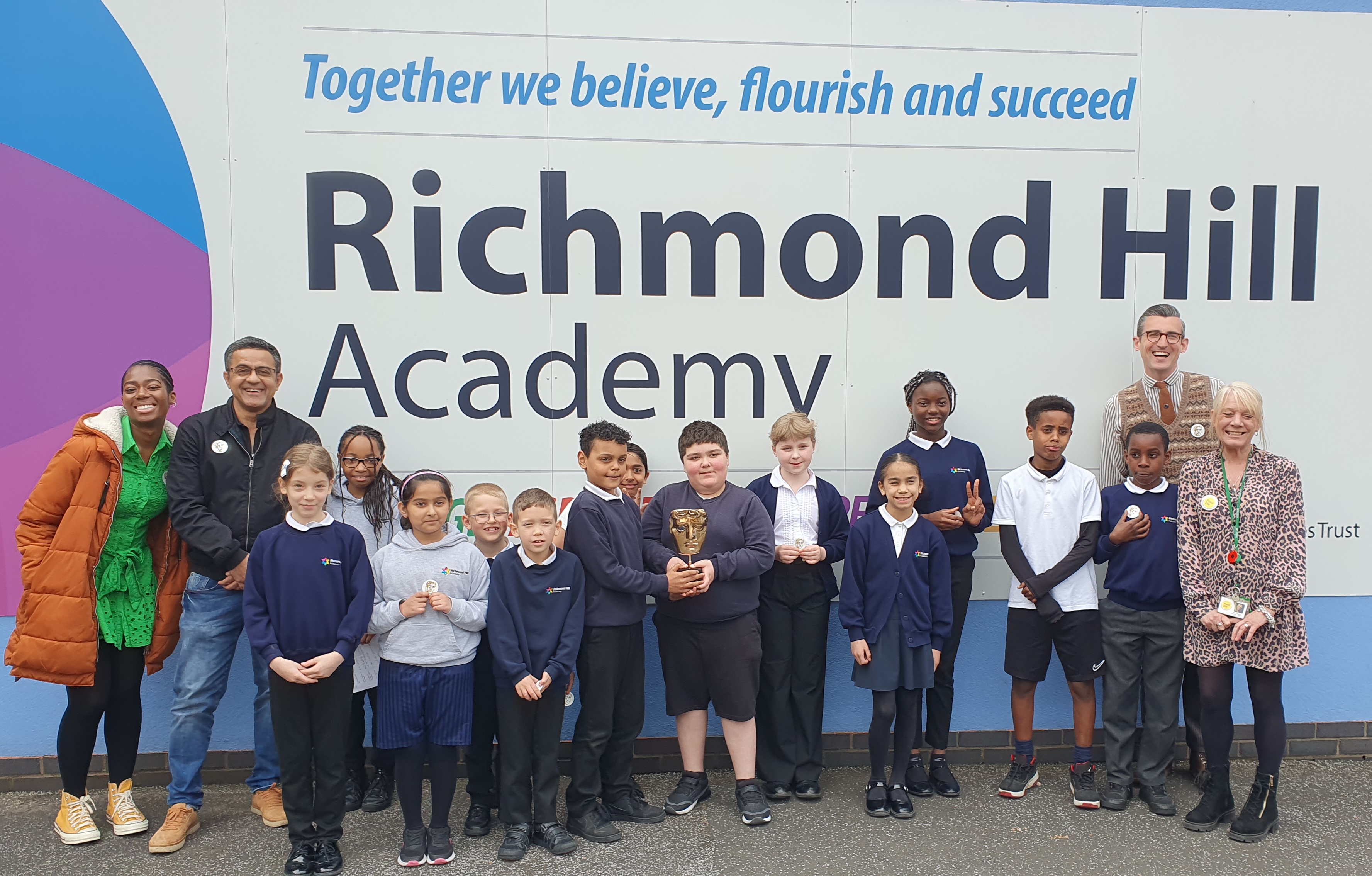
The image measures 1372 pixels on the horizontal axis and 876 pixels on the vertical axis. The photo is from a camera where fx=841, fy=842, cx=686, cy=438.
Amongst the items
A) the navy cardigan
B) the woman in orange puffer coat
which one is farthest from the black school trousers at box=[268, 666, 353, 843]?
the navy cardigan

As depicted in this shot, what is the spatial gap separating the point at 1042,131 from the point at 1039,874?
327cm

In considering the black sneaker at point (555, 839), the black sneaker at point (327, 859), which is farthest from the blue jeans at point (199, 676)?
the black sneaker at point (555, 839)

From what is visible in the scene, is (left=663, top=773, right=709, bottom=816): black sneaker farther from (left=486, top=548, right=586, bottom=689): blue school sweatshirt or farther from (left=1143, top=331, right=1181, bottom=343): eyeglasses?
(left=1143, top=331, right=1181, bottom=343): eyeglasses

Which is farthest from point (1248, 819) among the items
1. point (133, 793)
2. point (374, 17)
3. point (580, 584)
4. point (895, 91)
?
point (374, 17)

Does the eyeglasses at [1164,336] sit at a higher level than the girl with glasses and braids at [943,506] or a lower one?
higher

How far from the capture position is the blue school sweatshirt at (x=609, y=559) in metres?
3.33

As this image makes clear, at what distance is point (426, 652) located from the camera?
3.14 meters

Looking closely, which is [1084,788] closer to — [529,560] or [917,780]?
[917,780]

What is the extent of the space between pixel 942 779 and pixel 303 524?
292 cm

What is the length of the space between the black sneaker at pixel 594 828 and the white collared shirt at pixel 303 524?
153 centimetres

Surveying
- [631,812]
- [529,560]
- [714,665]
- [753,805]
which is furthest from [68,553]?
[753,805]

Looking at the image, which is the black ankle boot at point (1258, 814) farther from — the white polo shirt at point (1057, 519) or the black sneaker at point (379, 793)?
the black sneaker at point (379, 793)

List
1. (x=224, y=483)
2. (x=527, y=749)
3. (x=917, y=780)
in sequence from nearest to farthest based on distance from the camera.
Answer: (x=527, y=749), (x=224, y=483), (x=917, y=780)

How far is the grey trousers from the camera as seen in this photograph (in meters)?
3.62
